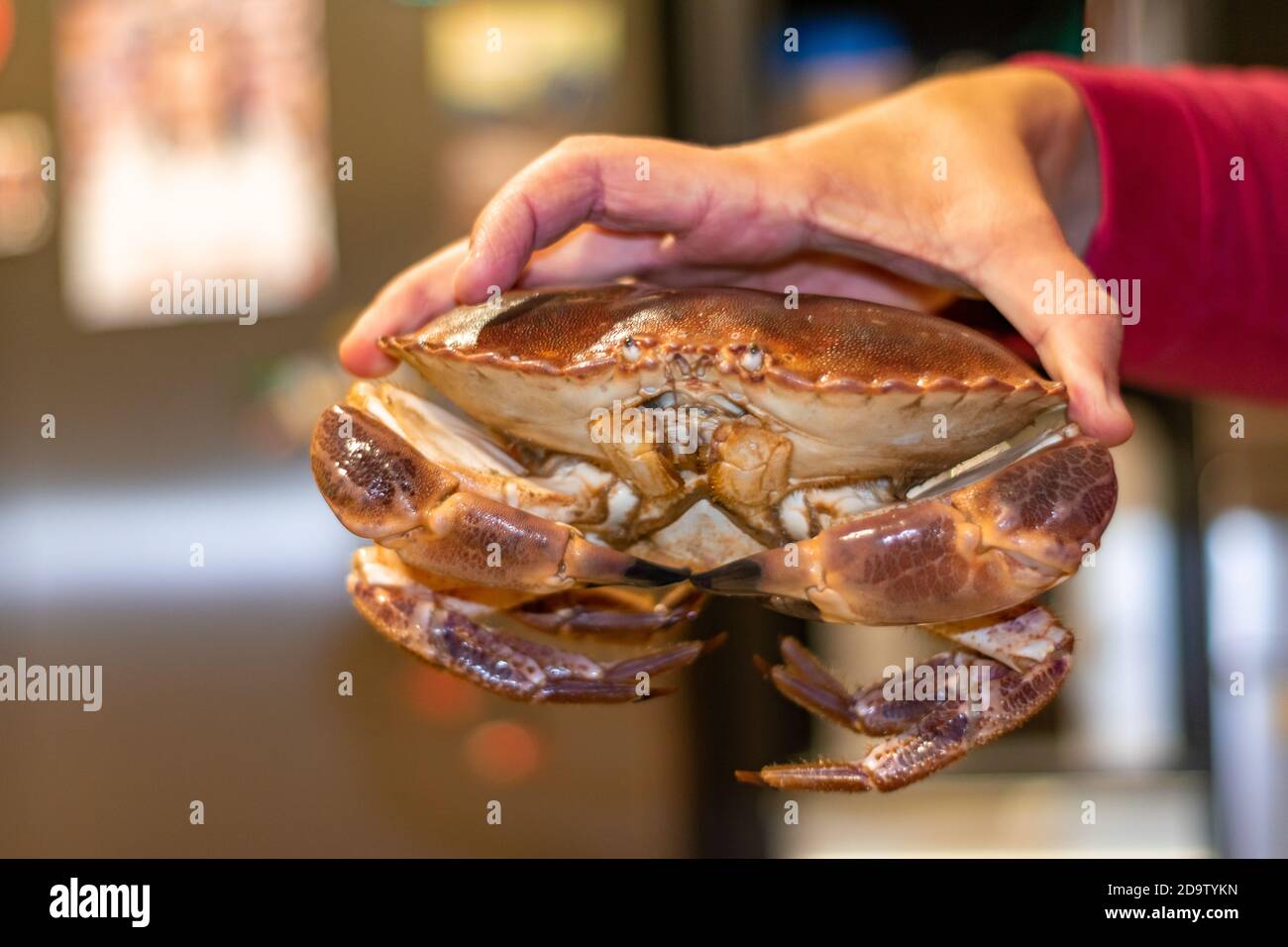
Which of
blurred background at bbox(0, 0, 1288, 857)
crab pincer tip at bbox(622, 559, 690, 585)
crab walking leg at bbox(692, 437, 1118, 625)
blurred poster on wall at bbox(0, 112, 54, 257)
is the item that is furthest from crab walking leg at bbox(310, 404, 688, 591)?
blurred poster on wall at bbox(0, 112, 54, 257)

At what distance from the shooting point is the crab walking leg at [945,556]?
3.11 feet

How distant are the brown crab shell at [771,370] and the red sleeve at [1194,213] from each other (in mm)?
477

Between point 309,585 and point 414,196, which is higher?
point 414,196

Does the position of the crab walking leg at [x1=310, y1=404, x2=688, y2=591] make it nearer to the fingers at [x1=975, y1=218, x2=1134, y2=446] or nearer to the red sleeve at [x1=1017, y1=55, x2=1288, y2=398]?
the fingers at [x1=975, y1=218, x2=1134, y2=446]

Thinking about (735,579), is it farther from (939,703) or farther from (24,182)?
(24,182)

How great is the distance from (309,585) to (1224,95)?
2534 millimetres

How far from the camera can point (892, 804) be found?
3.11 meters

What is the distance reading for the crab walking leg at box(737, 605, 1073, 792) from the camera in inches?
42.8

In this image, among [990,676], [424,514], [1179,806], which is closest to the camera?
[424,514]

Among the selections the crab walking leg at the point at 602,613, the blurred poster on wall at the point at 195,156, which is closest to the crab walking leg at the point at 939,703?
the crab walking leg at the point at 602,613

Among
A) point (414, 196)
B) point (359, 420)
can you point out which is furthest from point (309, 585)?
point (359, 420)

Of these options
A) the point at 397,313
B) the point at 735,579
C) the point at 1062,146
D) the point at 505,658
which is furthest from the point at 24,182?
the point at 735,579

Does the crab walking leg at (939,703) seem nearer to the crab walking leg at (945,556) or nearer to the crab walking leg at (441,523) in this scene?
the crab walking leg at (945,556)
